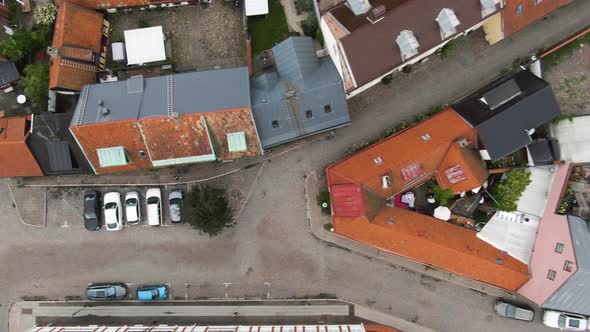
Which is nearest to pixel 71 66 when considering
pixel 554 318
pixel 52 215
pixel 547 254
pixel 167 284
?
pixel 52 215

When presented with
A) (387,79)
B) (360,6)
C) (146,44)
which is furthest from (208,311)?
(360,6)

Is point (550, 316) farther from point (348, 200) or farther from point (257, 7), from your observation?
point (257, 7)

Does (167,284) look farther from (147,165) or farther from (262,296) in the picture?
(147,165)

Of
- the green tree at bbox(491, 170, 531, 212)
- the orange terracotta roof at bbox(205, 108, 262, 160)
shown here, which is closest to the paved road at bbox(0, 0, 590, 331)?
the orange terracotta roof at bbox(205, 108, 262, 160)

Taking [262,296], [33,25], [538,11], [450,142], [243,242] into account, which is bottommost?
[262,296]

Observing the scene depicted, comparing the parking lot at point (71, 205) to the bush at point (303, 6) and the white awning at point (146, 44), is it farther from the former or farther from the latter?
the bush at point (303, 6)
